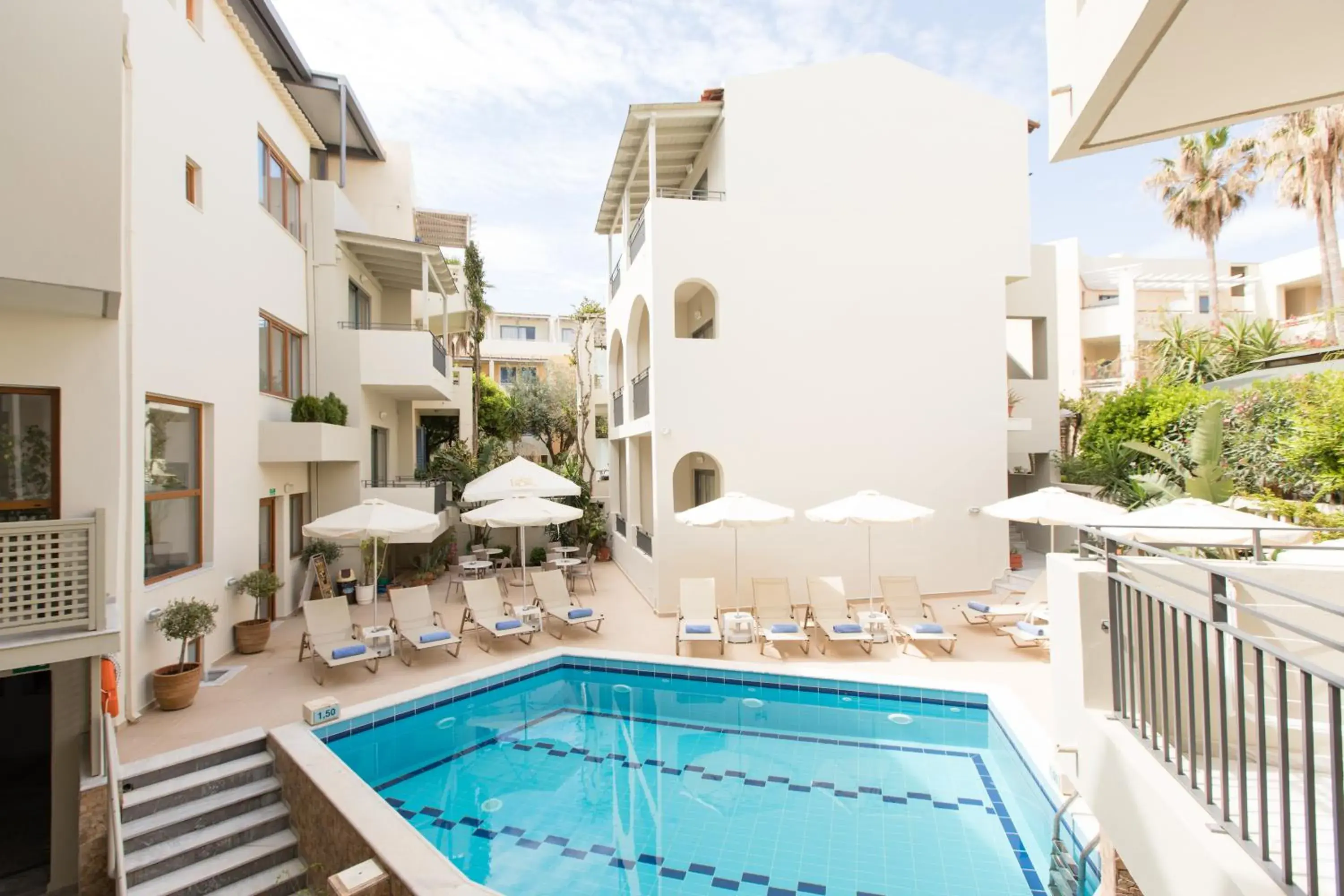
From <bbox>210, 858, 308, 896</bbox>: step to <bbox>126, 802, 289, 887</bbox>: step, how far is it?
1.42ft

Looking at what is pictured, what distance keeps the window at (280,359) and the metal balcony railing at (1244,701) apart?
47.1ft

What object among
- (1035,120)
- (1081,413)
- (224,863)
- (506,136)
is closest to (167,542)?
(224,863)

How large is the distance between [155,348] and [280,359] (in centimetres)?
494

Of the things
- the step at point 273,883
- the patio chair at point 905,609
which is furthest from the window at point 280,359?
the patio chair at point 905,609

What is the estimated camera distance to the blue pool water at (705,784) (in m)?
6.74

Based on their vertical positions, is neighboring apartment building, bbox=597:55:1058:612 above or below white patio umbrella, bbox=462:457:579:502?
above

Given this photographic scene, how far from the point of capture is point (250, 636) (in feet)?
38.2

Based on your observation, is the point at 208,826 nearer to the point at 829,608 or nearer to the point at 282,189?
the point at 829,608

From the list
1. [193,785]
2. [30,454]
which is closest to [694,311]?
[30,454]

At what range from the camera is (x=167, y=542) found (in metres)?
10.2

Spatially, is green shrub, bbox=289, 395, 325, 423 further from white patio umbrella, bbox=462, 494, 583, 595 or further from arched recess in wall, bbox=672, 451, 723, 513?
arched recess in wall, bbox=672, 451, 723, 513

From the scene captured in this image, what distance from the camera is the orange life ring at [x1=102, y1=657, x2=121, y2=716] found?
Result: 24.9 feet

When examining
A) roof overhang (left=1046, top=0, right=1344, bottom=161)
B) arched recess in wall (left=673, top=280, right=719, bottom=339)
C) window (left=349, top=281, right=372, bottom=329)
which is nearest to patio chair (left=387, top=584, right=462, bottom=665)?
window (left=349, top=281, right=372, bottom=329)

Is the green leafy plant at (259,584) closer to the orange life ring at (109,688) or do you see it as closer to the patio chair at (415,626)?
the patio chair at (415,626)
